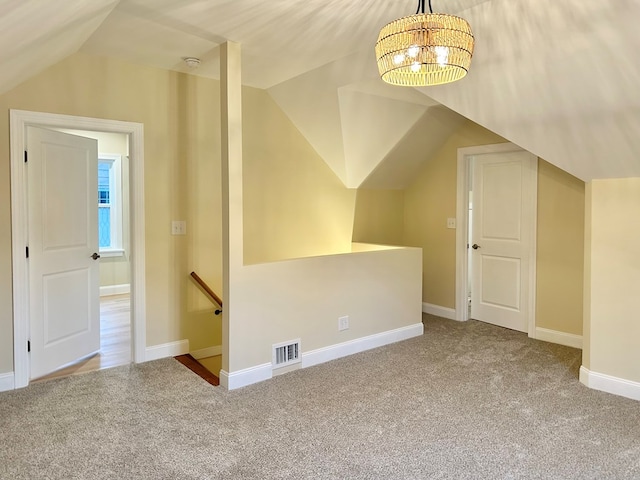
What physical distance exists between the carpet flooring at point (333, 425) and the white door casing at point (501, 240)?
42.1 inches

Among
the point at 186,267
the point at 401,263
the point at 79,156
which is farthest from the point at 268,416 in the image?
the point at 79,156

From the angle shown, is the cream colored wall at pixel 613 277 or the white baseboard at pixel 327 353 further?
the white baseboard at pixel 327 353

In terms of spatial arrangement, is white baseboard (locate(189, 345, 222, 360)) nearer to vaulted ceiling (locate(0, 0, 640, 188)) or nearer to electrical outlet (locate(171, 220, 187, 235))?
electrical outlet (locate(171, 220, 187, 235))

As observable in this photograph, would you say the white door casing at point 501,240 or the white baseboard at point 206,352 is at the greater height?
the white door casing at point 501,240

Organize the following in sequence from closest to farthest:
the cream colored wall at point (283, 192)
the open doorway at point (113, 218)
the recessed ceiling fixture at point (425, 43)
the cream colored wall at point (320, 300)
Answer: the recessed ceiling fixture at point (425, 43) → the cream colored wall at point (320, 300) → the cream colored wall at point (283, 192) → the open doorway at point (113, 218)

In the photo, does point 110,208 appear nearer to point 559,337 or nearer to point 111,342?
point 111,342

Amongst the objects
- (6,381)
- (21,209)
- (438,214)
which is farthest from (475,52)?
(6,381)

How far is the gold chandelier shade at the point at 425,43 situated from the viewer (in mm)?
1843

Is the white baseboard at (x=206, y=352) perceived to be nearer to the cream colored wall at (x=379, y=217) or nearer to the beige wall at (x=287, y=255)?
the beige wall at (x=287, y=255)

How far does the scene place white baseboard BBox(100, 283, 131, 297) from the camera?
6883mm

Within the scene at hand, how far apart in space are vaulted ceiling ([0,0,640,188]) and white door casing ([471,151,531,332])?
4.79 feet

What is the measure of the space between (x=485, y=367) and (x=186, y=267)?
8.84 feet

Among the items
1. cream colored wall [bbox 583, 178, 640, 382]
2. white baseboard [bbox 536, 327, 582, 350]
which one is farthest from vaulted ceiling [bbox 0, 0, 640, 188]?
white baseboard [bbox 536, 327, 582, 350]

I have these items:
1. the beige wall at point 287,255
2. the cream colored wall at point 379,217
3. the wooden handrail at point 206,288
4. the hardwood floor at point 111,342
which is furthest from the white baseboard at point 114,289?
the cream colored wall at point 379,217
